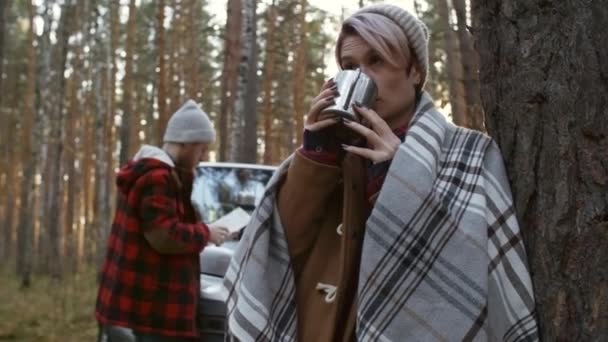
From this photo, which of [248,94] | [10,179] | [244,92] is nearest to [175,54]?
[10,179]

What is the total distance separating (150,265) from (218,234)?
408 millimetres

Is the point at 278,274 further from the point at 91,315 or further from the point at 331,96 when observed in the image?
the point at 91,315

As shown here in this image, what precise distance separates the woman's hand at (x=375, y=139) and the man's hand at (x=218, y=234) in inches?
106

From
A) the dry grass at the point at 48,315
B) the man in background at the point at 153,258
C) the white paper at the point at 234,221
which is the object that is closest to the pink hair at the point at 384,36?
the man in background at the point at 153,258

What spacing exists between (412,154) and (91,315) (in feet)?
36.6

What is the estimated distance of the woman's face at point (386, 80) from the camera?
1.80 meters

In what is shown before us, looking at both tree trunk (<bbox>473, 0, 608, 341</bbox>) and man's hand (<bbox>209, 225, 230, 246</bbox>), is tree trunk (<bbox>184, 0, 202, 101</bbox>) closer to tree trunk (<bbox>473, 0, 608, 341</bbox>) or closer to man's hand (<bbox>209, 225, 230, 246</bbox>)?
man's hand (<bbox>209, 225, 230, 246</bbox>)

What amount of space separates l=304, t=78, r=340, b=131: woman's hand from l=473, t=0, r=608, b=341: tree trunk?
1.21 ft

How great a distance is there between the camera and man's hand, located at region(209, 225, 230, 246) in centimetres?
432

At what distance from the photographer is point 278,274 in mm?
1827

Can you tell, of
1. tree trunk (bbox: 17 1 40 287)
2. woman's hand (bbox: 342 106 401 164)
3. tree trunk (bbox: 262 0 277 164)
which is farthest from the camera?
tree trunk (bbox: 262 0 277 164)

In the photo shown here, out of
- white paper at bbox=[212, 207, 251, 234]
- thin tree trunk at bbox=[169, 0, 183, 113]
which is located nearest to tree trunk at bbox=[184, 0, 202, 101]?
thin tree trunk at bbox=[169, 0, 183, 113]

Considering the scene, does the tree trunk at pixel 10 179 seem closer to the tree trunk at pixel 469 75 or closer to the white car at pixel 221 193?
the white car at pixel 221 193

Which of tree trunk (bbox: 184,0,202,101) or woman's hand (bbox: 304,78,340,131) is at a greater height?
tree trunk (bbox: 184,0,202,101)
